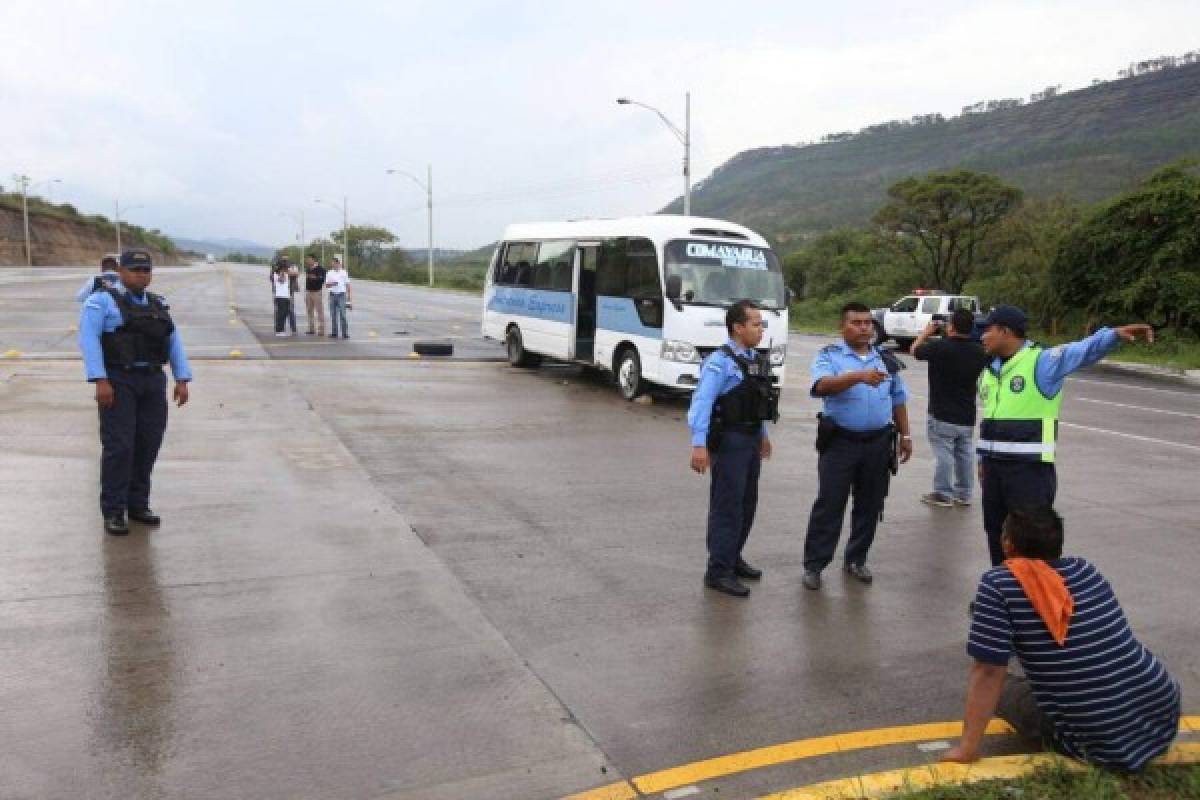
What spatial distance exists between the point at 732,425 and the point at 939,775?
7.47 feet

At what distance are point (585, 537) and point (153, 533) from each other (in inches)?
112

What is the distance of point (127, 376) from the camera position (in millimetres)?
6277

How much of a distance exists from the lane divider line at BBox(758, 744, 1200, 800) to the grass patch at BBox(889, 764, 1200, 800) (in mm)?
38

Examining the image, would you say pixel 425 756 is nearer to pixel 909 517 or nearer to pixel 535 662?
pixel 535 662

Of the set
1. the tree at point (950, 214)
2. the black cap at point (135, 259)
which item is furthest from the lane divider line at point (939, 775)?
the tree at point (950, 214)

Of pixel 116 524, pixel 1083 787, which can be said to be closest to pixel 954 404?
pixel 1083 787

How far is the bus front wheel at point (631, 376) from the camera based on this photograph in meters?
13.3

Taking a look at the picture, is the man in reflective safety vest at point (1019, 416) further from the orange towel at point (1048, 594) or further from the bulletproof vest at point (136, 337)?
the bulletproof vest at point (136, 337)

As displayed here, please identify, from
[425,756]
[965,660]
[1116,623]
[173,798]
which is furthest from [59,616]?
[1116,623]

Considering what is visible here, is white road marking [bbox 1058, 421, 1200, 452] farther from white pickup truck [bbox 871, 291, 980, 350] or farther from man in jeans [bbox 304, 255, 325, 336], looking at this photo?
white pickup truck [bbox 871, 291, 980, 350]

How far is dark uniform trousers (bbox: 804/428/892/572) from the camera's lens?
555cm

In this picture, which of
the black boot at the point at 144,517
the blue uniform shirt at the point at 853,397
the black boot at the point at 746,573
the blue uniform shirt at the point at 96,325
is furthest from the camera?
the black boot at the point at 144,517

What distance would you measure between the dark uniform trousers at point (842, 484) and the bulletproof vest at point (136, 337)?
4.34 meters

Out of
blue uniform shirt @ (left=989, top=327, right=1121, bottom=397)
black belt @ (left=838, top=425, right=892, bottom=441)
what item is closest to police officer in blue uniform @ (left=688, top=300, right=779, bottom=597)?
black belt @ (left=838, top=425, right=892, bottom=441)
